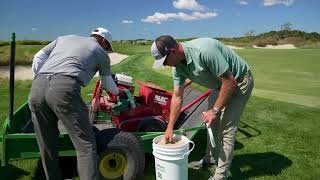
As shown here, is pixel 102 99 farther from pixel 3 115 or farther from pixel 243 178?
pixel 3 115

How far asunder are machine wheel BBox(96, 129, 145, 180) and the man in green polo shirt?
1.62 ft

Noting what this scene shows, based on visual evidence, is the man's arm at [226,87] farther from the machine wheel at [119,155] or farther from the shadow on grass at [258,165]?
the shadow on grass at [258,165]

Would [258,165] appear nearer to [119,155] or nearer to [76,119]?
[119,155]

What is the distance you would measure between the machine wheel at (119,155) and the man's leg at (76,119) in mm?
350

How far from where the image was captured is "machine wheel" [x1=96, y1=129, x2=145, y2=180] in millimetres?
4559

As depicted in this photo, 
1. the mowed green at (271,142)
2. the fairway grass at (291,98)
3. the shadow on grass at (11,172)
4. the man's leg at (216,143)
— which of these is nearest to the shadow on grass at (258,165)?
the mowed green at (271,142)

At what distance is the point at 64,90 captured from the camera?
3.95 meters

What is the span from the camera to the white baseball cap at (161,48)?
3971mm

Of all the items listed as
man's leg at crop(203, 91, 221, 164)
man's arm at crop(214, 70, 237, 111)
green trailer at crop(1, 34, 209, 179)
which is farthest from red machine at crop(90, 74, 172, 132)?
man's arm at crop(214, 70, 237, 111)

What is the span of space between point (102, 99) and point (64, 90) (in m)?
2.26

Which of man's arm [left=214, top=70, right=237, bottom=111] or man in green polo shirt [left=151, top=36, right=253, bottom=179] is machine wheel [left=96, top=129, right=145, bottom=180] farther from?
man's arm [left=214, top=70, right=237, bottom=111]

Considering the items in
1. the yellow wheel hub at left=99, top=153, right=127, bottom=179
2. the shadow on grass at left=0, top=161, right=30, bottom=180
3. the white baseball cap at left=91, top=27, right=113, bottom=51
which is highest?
the white baseball cap at left=91, top=27, right=113, bottom=51

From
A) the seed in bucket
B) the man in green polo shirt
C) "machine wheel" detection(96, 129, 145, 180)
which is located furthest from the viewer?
"machine wheel" detection(96, 129, 145, 180)

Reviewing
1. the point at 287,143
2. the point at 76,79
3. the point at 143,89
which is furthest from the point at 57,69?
the point at 287,143
